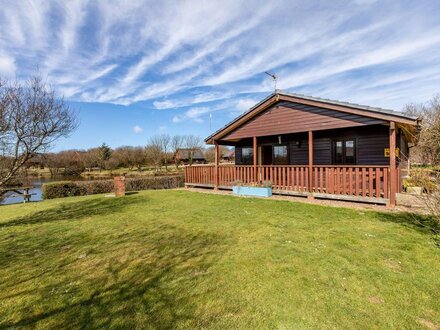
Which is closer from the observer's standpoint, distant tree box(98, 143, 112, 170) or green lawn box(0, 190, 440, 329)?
green lawn box(0, 190, 440, 329)

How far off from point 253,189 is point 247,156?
4.67 m

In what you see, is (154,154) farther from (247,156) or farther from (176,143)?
(247,156)

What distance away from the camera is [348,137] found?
10680mm

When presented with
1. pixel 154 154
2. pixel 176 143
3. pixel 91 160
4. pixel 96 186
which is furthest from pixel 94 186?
pixel 176 143

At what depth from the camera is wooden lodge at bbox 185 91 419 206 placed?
782 centimetres

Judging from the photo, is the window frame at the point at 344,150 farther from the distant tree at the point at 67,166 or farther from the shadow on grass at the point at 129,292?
the distant tree at the point at 67,166

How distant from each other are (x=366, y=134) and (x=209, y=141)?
7639mm

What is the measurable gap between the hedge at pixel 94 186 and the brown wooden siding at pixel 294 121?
9.31 m

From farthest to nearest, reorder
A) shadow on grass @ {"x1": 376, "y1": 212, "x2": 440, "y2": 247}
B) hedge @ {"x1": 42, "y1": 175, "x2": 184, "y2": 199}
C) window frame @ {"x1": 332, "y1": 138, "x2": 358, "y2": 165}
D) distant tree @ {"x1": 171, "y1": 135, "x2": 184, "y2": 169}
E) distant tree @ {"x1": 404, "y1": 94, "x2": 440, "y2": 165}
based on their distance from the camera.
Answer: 1. distant tree @ {"x1": 171, "y1": 135, "x2": 184, "y2": 169}
2. hedge @ {"x1": 42, "y1": 175, "x2": 184, "y2": 199}
3. window frame @ {"x1": 332, "y1": 138, "x2": 358, "y2": 165}
4. shadow on grass @ {"x1": 376, "y1": 212, "x2": 440, "y2": 247}
5. distant tree @ {"x1": 404, "y1": 94, "x2": 440, "y2": 165}

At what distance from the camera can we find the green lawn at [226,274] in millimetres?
2514

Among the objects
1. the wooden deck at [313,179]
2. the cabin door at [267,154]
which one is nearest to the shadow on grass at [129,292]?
the wooden deck at [313,179]

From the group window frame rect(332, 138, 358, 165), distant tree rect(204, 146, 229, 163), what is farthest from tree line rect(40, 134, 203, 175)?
window frame rect(332, 138, 358, 165)

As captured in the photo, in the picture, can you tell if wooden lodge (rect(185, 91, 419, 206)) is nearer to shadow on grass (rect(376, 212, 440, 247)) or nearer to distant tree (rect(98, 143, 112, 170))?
shadow on grass (rect(376, 212, 440, 247))

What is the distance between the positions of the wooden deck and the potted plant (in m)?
0.24
